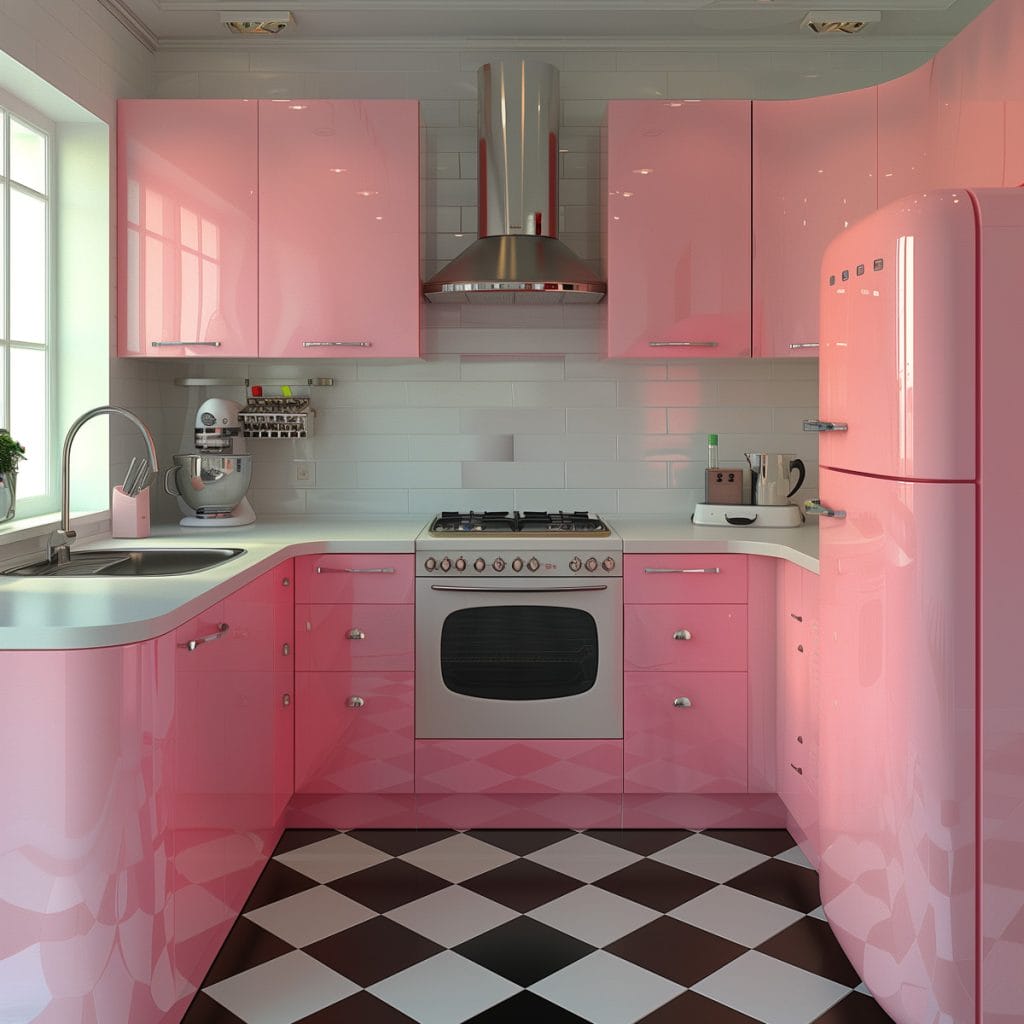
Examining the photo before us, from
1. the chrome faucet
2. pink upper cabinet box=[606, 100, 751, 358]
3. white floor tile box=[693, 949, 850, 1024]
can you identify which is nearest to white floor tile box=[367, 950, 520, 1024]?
white floor tile box=[693, 949, 850, 1024]

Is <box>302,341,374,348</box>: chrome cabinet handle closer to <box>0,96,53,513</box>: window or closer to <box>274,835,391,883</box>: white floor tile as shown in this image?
<box>0,96,53,513</box>: window

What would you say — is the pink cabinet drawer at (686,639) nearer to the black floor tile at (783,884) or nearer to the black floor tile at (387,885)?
the black floor tile at (783,884)

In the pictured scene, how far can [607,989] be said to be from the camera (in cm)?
238

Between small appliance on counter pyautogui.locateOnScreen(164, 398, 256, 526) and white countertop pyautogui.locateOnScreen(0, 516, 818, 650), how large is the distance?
0.08 m

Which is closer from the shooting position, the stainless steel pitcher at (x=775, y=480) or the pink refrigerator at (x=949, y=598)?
the pink refrigerator at (x=949, y=598)

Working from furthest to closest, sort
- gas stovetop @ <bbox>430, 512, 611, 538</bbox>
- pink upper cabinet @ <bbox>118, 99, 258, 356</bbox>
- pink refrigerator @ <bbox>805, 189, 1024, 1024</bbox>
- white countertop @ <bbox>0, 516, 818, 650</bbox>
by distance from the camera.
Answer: pink upper cabinet @ <bbox>118, 99, 258, 356</bbox> < gas stovetop @ <bbox>430, 512, 611, 538</bbox> < pink refrigerator @ <bbox>805, 189, 1024, 1024</bbox> < white countertop @ <bbox>0, 516, 818, 650</bbox>

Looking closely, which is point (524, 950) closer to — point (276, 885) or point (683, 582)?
point (276, 885)

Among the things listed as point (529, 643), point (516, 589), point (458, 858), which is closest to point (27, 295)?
point (516, 589)

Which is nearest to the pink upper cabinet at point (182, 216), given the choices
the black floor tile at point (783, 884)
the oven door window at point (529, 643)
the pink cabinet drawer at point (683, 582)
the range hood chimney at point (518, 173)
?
the range hood chimney at point (518, 173)

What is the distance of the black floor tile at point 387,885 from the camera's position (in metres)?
2.83

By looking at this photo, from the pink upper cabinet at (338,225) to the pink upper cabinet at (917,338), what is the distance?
1682 mm

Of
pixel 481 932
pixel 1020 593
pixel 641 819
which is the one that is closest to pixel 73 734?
pixel 481 932

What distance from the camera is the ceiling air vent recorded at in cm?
353

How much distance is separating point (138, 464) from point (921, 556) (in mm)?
2428
